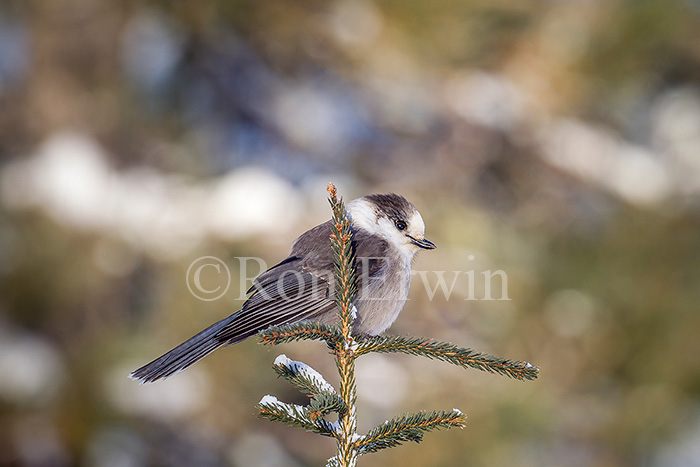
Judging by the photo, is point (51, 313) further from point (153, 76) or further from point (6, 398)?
point (153, 76)

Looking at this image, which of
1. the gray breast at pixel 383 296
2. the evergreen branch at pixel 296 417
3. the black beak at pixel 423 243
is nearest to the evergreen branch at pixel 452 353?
the evergreen branch at pixel 296 417

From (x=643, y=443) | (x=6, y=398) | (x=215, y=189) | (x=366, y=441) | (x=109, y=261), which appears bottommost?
(x=366, y=441)

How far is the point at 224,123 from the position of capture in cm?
518

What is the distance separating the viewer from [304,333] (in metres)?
1.00

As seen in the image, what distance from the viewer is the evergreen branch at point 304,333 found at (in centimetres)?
98

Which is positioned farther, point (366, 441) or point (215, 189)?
point (215, 189)

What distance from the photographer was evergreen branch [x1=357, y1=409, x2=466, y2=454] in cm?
94

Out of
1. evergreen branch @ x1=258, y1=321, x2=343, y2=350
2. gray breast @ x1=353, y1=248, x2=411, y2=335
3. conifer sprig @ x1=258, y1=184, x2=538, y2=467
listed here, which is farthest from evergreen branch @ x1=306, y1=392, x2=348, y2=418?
gray breast @ x1=353, y1=248, x2=411, y2=335

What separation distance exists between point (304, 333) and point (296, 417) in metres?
0.15

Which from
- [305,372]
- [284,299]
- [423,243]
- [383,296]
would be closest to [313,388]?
[305,372]

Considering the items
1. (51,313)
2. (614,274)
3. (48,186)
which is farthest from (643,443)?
(48,186)

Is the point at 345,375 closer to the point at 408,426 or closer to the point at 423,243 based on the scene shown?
→ the point at 408,426

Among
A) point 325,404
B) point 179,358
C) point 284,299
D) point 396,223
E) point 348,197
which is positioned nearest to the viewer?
point 325,404

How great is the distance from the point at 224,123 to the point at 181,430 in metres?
2.55
